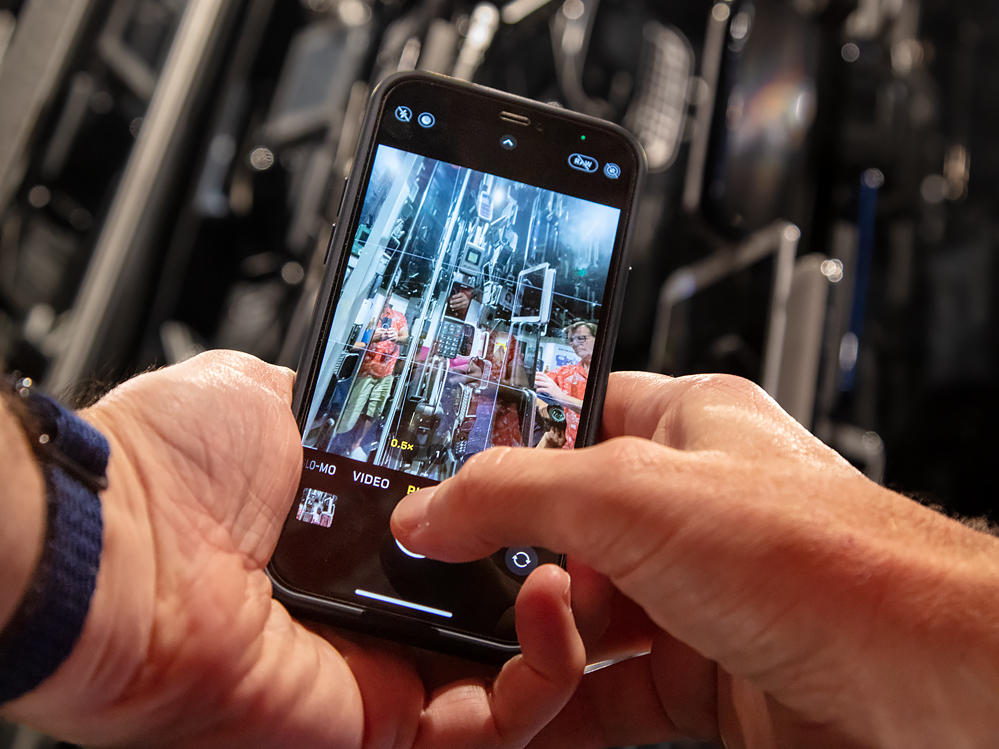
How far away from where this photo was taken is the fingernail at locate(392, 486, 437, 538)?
1.39ft

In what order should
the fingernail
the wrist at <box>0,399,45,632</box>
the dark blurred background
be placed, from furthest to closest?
the dark blurred background, the fingernail, the wrist at <box>0,399,45,632</box>

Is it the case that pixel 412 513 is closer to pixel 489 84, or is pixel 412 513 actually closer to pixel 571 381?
pixel 571 381

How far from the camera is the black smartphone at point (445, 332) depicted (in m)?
0.47

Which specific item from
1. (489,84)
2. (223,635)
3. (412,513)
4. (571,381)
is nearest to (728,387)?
(571,381)

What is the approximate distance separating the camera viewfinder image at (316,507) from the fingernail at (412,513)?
7cm

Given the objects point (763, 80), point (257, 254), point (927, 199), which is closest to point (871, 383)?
point (927, 199)

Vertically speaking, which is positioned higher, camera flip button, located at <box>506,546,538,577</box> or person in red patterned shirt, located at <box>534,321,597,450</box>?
person in red patterned shirt, located at <box>534,321,597,450</box>

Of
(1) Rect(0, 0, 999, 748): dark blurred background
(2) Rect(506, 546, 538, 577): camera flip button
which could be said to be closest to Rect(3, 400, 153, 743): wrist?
(2) Rect(506, 546, 538, 577): camera flip button

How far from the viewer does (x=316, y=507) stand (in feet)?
1.57

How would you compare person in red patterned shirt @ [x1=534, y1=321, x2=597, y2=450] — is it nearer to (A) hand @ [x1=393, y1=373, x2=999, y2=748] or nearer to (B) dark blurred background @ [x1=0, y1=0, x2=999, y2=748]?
(A) hand @ [x1=393, y1=373, x2=999, y2=748]

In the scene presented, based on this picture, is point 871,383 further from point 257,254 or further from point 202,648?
point 202,648

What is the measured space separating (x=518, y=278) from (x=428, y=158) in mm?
121

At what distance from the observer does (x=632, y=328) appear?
1550mm

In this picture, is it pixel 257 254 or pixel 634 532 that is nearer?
pixel 634 532
